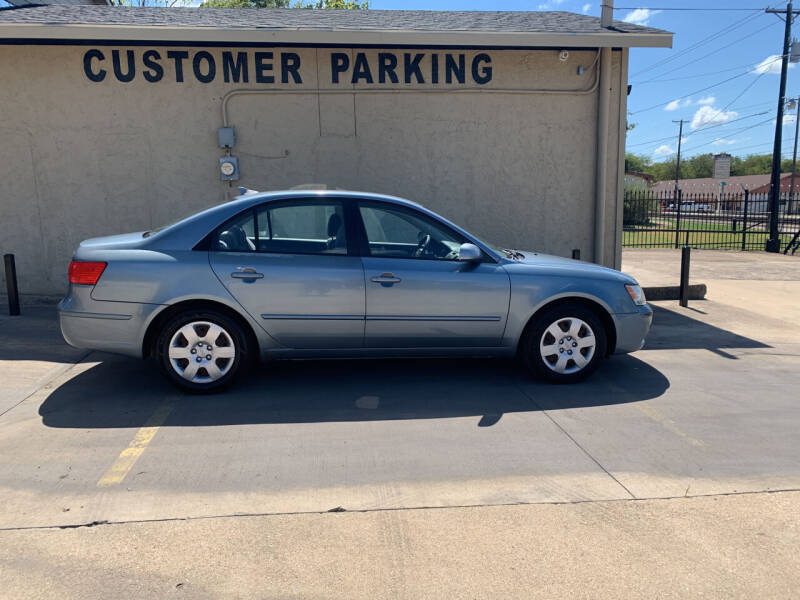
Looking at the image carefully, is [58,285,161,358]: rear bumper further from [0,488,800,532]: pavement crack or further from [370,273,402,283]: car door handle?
[0,488,800,532]: pavement crack

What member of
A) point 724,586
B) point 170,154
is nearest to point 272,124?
point 170,154

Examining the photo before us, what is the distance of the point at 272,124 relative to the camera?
8.66 m

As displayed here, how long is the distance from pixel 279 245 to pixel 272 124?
411 centimetres

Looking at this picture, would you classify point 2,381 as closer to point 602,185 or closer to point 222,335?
point 222,335

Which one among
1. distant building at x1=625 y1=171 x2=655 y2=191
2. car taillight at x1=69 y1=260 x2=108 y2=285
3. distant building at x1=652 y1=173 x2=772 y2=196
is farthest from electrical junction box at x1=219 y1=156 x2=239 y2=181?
distant building at x1=652 y1=173 x2=772 y2=196

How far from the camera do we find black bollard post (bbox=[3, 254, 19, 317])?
25.4ft

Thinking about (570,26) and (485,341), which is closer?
(485,341)

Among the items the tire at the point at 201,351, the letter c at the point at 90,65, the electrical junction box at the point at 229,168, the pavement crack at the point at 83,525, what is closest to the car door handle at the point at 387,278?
the tire at the point at 201,351

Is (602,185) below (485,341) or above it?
above

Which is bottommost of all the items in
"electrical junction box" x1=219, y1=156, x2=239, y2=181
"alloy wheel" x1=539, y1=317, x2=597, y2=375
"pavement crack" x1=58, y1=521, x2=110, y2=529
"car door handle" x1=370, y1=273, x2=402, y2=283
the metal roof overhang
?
"pavement crack" x1=58, y1=521, x2=110, y2=529

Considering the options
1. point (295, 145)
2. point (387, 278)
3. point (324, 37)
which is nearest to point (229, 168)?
point (295, 145)

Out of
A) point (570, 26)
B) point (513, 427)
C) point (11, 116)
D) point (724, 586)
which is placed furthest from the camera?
point (570, 26)

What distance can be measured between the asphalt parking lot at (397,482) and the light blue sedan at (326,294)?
0.39 metres

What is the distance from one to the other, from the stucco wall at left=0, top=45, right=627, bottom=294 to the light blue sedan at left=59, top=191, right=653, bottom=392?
3694 mm
